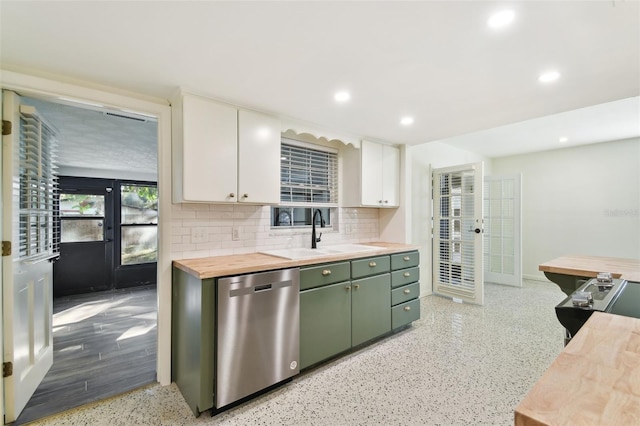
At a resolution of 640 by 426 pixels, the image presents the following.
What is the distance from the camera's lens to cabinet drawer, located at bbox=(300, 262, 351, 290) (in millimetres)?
2287

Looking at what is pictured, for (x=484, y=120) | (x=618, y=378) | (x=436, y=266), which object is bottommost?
(x=436, y=266)

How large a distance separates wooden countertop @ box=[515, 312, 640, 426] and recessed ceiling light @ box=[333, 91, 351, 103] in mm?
1969

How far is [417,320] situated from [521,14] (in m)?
3.04

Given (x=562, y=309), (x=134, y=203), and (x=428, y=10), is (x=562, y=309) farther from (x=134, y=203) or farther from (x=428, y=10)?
(x=134, y=203)

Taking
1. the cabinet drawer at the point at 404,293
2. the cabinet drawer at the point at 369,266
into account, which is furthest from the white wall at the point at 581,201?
the cabinet drawer at the point at 369,266

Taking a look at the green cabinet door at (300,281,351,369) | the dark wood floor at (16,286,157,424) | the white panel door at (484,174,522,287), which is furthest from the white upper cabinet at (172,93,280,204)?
the white panel door at (484,174,522,287)

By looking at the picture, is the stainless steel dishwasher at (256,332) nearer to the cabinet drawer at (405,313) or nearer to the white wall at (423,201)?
the cabinet drawer at (405,313)

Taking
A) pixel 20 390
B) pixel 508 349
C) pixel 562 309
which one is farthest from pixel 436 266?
pixel 20 390

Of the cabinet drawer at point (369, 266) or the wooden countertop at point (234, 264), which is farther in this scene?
the cabinet drawer at point (369, 266)

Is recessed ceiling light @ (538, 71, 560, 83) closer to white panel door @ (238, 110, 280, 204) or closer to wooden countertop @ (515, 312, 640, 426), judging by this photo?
wooden countertop @ (515, 312, 640, 426)

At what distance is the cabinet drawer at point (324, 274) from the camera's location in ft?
7.50

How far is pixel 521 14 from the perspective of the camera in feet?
4.46

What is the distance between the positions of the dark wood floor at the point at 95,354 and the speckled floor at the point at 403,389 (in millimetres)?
186

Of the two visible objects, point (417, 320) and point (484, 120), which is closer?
point (484, 120)
